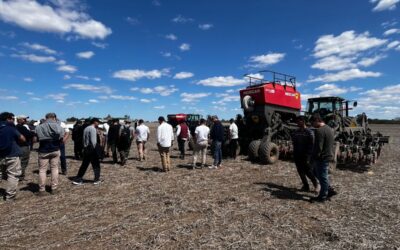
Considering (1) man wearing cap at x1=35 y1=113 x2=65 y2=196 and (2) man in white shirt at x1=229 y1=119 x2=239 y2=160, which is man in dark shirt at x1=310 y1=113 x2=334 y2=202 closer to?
(1) man wearing cap at x1=35 y1=113 x2=65 y2=196

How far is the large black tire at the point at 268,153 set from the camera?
12.0m

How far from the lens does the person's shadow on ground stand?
24.0 feet

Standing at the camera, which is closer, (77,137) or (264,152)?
(264,152)

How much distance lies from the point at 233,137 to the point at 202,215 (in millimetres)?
7210

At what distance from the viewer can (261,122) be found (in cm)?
1377

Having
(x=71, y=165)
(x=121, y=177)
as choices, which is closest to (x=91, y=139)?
(x=121, y=177)

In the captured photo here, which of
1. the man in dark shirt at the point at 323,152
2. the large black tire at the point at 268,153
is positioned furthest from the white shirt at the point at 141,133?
the man in dark shirt at the point at 323,152

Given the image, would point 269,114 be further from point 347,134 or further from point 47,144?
point 47,144

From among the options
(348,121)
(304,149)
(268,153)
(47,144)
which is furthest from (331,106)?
(47,144)

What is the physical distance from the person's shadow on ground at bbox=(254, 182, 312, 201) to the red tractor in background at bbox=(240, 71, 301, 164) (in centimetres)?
397

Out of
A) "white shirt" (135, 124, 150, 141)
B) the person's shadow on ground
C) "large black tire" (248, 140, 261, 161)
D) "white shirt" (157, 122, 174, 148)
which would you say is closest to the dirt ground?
the person's shadow on ground

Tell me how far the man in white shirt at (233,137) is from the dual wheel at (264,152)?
82cm

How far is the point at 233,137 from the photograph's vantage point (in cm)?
1306

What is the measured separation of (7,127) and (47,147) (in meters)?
0.95
